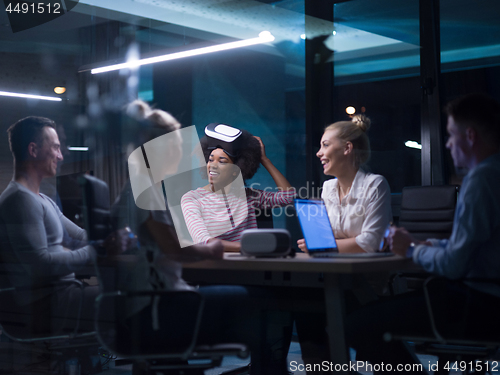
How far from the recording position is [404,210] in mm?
2939

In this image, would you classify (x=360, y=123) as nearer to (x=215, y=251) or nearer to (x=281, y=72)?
(x=215, y=251)

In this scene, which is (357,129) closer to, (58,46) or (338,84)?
(338,84)

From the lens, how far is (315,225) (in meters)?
1.91

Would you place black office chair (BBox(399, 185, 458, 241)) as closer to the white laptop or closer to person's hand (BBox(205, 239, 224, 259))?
the white laptop

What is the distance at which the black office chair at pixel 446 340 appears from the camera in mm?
1606

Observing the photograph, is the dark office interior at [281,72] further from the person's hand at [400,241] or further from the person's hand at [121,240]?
the person's hand at [400,241]

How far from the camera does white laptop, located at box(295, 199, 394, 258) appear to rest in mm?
1794

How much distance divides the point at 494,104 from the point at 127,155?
136 cm

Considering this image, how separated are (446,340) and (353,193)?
0.90m

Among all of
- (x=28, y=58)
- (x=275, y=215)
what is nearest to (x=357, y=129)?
(x=275, y=215)

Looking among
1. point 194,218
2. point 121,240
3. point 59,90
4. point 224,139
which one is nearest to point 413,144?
point 224,139

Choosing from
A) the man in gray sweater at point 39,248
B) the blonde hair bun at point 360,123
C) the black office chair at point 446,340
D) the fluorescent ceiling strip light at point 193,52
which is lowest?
the black office chair at point 446,340

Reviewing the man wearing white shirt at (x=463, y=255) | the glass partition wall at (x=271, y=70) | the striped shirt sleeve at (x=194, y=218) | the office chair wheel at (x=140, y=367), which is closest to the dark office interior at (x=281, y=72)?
the glass partition wall at (x=271, y=70)

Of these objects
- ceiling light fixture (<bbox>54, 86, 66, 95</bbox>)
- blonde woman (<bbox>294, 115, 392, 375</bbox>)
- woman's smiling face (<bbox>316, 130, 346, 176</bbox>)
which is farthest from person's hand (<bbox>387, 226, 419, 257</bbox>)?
ceiling light fixture (<bbox>54, 86, 66, 95</bbox>)
